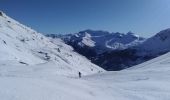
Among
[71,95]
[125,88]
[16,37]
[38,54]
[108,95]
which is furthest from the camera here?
[16,37]

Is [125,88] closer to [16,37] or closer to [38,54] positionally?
[38,54]

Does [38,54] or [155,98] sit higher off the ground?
[38,54]

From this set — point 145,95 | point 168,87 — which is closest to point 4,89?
point 145,95

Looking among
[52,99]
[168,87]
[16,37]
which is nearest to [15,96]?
[52,99]

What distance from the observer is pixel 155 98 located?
16.0 meters

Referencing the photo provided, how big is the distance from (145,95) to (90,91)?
3.68 meters

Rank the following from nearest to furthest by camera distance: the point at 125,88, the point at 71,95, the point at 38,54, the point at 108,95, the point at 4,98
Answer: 1. the point at 4,98
2. the point at 71,95
3. the point at 108,95
4. the point at 125,88
5. the point at 38,54

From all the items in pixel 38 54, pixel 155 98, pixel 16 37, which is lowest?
pixel 155 98

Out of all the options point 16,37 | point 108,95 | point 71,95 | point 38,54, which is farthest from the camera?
point 16,37

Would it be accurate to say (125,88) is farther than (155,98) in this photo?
Yes

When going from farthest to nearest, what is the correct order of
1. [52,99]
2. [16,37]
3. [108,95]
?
[16,37] < [108,95] < [52,99]

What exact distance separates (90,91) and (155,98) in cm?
451

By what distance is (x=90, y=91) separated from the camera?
61.8 feet

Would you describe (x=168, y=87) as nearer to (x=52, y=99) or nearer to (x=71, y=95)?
(x=71, y=95)
